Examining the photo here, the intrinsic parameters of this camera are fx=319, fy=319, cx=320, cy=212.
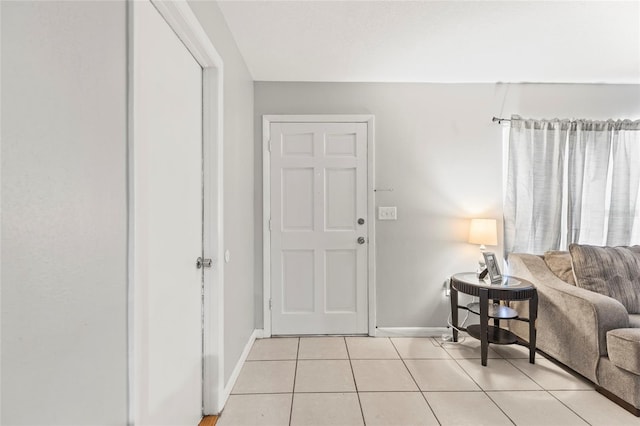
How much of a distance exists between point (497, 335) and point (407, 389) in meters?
1.02

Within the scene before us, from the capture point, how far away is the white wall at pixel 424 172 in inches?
121

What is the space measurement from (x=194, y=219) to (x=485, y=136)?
277 cm

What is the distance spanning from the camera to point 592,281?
244 centimetres

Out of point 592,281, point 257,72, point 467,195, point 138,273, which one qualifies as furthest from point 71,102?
point 592,281

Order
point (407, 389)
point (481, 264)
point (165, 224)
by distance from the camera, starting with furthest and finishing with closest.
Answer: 1. point (481, 264)
2. point (407, 389)
3. point (165, 224)

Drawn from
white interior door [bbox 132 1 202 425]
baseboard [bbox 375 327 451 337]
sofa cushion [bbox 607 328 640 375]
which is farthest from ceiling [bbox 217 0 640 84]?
baseboard [bbox 375 327 451 337]

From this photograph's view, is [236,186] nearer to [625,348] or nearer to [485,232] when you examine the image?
[485,232]

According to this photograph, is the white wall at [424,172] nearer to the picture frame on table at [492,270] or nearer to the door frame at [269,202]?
the door frame at [269,202]

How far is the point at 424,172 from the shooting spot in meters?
3.07

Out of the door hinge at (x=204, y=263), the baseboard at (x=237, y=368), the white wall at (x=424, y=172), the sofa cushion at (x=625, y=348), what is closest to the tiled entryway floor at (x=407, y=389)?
the baseboard at (x=237, y=368)

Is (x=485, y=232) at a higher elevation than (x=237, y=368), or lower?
higher

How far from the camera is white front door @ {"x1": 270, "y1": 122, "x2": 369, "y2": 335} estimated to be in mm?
3027

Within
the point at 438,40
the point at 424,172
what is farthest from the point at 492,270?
the point at 438,40

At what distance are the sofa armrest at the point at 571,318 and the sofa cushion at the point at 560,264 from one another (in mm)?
44
